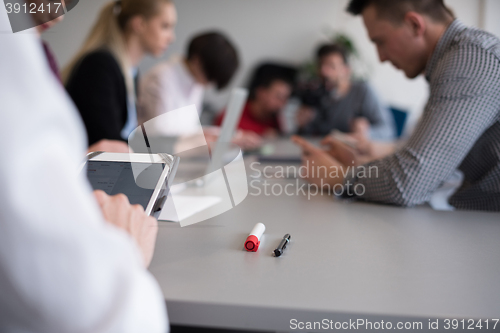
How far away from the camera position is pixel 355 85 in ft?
11.4

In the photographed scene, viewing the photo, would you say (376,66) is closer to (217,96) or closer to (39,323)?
(217,96)

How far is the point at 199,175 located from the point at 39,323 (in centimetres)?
108

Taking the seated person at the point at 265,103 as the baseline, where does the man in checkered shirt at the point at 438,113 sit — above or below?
above

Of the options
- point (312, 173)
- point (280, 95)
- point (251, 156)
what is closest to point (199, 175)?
point (312, 173)

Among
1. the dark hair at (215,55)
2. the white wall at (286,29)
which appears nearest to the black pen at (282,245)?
the dark hair at (215,55)

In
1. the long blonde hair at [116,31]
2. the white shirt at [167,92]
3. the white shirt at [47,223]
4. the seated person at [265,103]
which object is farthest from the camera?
the seated person at [265,103]

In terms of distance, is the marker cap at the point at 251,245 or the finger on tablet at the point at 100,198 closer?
the finger on tablet at the point at 100,198

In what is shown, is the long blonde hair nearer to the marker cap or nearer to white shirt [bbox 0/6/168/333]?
the marker cap

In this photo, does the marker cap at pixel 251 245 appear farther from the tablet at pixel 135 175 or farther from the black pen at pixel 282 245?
the tablet at pixel 135 175

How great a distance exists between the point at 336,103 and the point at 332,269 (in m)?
2.89

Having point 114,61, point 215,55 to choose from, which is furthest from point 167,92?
point 114,61

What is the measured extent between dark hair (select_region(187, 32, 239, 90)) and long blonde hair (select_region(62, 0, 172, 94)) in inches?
17.8

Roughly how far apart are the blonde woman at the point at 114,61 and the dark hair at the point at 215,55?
11.9 inches

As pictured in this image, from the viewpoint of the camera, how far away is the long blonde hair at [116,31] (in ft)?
5.81
